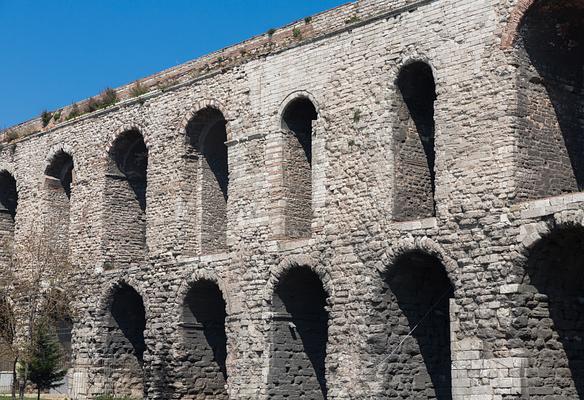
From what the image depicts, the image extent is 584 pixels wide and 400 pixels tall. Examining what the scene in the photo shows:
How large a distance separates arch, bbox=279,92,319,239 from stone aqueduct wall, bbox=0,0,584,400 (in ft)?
0.16

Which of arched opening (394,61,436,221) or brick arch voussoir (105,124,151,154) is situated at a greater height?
brick arch voussoir (105,124,151,154)

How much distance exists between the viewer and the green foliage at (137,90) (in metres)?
28.3

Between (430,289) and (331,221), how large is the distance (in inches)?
97.8

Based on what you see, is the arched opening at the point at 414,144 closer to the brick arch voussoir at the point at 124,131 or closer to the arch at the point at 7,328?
the brick arch voussoir at the point at 124,131

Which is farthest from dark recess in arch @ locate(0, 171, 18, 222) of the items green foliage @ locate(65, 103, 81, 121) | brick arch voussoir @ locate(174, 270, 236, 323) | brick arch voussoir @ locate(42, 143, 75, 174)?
brick arch voussoir @ locate(174, 270, 236, 323)

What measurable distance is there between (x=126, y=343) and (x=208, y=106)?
283 inches

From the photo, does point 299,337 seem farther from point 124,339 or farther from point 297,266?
point 124,339

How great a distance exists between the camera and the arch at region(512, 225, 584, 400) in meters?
18.0

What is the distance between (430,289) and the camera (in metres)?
21.2

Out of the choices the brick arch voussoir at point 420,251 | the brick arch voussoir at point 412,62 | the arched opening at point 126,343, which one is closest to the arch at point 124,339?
the arched opening at point 126,343

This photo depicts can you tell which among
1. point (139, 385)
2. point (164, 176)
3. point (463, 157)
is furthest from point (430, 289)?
point (139, 385)

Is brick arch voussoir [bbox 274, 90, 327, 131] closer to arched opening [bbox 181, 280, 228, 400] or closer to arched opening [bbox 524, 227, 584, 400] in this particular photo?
arched opening [bbox 181, 280, 228, 400]

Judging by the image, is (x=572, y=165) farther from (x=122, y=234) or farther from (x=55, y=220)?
(x=55, y=220)

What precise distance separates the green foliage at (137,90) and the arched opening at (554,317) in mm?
13534
